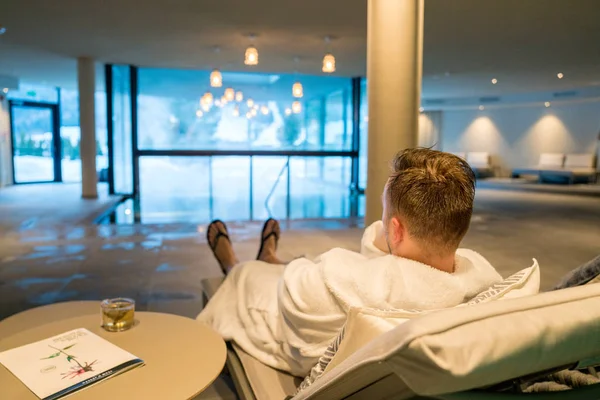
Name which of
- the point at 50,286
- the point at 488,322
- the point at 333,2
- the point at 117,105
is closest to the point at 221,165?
the point at 117,105

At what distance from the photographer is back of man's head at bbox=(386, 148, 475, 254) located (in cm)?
111

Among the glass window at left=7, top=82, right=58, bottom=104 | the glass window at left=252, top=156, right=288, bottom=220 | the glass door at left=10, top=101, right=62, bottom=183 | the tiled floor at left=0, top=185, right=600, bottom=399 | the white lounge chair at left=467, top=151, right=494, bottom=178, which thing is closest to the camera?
the tiled floor at left=0, top=185, right=600, bottom=399

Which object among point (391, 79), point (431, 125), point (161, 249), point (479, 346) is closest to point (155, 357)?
point (479, 346)

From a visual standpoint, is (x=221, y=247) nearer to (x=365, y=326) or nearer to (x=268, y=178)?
(x=365, y=326)

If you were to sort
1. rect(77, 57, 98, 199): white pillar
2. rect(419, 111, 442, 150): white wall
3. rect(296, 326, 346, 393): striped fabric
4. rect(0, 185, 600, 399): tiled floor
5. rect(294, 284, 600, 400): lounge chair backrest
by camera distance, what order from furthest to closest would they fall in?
rect(419, 111, 442, 150): white wall → rect(77, 57, 98, 199): white pillar → rect(0, 185, 600, 399): tiled floor → rect(296, 326, 346, 393): striped fabric → rect(294, 284, 600, 400): lounge chair backrest

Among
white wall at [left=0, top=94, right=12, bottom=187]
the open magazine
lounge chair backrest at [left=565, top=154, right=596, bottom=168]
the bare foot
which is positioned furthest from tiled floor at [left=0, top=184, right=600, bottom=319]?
lounge chair backrest at [left=565, top=154, right=596, bottom=168]

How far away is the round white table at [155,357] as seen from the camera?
Answer: 1106mm

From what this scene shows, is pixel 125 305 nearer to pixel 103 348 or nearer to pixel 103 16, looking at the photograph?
pixel 103 348

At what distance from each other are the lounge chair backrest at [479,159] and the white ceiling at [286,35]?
4.69 meters

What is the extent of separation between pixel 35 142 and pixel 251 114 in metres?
6.56

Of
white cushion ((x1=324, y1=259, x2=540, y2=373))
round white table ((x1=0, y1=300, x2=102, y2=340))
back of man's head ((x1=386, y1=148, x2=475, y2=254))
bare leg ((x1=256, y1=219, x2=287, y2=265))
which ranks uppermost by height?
back of man's head ((x1=386, y1=148, x2=475, y2=254))

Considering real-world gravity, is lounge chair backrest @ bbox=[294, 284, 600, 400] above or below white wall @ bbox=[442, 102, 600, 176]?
below

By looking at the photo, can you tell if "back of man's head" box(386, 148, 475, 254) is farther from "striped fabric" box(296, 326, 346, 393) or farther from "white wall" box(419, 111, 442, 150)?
"white wall" box(419, 111, 442, 150)

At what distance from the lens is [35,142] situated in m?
13.7
